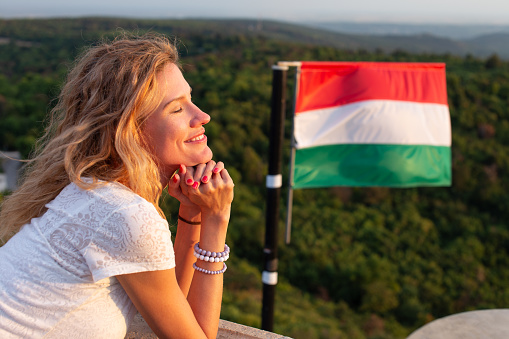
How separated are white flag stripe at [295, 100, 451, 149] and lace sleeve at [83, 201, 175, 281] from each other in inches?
108

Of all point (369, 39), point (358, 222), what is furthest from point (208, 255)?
point (369, 39)

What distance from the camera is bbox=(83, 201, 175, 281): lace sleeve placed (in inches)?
52.7

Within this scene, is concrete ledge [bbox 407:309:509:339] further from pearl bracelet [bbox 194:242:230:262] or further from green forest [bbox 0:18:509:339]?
green forest [bbox 0:18:509:339]

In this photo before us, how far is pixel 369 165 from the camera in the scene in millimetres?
4340

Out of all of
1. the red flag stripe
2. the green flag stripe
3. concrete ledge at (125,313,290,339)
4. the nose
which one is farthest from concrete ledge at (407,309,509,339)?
the red flag stripe

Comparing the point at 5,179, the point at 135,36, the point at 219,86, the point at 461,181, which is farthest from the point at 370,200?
the point at 135,36

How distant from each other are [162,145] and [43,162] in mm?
407

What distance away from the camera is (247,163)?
75.6 ft

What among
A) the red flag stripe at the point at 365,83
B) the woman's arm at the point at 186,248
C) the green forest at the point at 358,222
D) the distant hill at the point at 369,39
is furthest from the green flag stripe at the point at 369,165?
the distant hill at the point at 369,39

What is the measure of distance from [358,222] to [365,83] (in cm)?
1572

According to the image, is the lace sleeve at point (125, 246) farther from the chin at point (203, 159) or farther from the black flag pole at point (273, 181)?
the black flag pole at point (273, 181)

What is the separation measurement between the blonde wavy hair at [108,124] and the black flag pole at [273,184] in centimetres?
158

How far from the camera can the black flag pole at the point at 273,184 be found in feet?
10.3

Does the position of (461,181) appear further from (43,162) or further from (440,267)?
(43,162)
